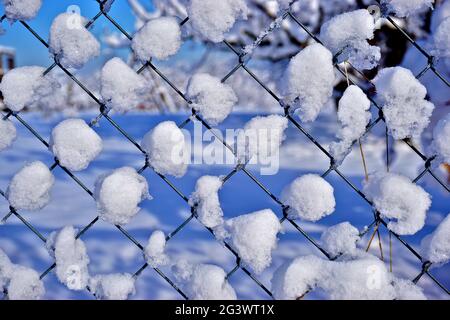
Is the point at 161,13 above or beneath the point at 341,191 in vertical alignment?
above

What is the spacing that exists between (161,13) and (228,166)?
261cm

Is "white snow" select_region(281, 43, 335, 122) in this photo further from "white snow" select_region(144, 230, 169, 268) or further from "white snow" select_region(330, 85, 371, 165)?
"white snow" select_region(144, 230, 169, 268)

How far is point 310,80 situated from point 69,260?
2.74 ft

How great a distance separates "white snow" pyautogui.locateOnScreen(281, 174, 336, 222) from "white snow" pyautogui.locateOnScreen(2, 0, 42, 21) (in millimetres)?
856

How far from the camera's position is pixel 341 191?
12.9 feet

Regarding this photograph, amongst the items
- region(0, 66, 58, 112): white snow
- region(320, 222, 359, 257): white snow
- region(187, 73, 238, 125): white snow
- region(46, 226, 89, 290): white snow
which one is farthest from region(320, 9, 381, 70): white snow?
region(46, 226, 89, 290): white snow

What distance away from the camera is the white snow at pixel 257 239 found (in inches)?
42.6

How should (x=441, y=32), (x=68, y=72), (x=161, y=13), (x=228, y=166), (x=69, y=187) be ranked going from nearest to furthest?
(x=441, y=32), (x=68, y=72), (x=69, y=187), (x=228, y=166), (x=161, y=13)

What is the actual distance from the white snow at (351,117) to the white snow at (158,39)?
0.47 metres

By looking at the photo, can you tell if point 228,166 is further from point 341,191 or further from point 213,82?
point 213,82

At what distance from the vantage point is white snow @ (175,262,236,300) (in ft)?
3.65

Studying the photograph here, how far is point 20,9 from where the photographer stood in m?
1.10
